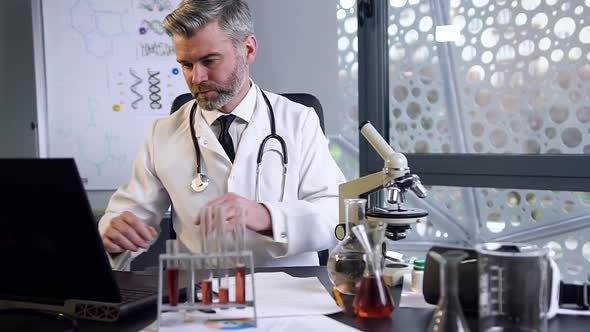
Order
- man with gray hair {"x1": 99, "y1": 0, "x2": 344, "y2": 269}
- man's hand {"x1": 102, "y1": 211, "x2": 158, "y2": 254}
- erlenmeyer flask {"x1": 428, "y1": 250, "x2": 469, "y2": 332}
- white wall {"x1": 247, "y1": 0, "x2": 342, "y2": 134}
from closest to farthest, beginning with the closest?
erlenmeyer flask {"x1": 428, "y1": 250, "x2": 469, "y2": 332}
man's hand {"x1": 102, "y1": 211, "x2": 158, "y2": 254}
man with gray hair {"x1": 99, "y1": 0, "x2": 344, "y2": 269}
white wall {"x1": 247, "y1": 0, "x2": 342, "y2": 134}

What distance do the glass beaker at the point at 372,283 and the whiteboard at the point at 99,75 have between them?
1.88 m

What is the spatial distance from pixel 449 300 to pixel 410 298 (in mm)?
295

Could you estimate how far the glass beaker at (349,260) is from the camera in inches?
40.8

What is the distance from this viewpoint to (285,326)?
90 cm

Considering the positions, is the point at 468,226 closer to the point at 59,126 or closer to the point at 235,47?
the point at 235,47

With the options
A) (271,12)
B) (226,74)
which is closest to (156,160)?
(226,74)

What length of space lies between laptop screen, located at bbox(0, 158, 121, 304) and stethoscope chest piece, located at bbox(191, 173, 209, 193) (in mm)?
749

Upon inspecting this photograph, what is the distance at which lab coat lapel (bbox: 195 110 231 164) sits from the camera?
1.66 meters

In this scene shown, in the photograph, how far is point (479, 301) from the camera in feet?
2.89

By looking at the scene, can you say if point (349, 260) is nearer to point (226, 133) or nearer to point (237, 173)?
point (237, 173)

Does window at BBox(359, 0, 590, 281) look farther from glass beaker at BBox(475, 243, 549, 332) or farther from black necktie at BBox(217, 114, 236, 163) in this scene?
glass beaker at BBox(475, 243, 549, 332)

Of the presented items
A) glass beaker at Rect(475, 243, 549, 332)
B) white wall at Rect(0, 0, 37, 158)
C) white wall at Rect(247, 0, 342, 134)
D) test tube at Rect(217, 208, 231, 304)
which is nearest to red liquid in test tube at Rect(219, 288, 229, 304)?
test tube at Rect(217, 208, 231, 304)

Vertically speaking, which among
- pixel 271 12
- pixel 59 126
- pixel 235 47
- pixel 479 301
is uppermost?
pixel 271 12

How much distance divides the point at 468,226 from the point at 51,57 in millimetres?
2164
